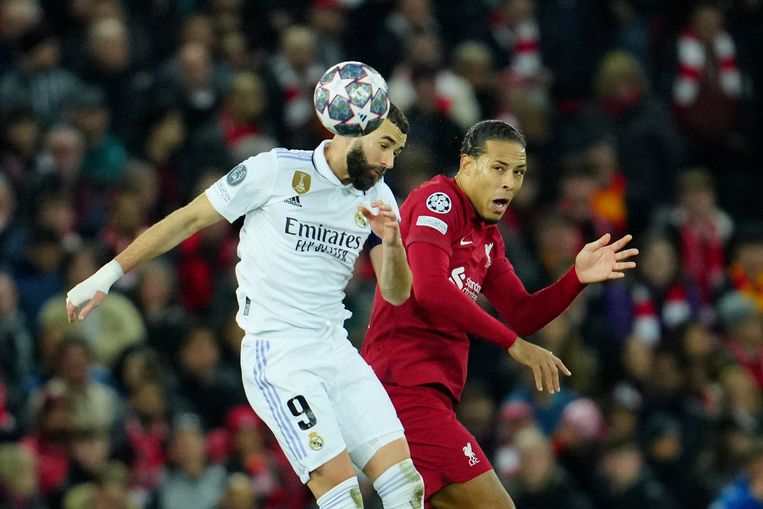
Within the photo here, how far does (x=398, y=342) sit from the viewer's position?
Answer: 8031 millimetres

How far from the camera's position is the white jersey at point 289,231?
761 centimetres

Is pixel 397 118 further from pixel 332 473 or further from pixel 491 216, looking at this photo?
pixel 332 473

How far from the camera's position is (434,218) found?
7777 millimetres

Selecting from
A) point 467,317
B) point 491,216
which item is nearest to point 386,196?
point 491,216

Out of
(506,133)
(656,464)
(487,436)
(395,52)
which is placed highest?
(395,52)

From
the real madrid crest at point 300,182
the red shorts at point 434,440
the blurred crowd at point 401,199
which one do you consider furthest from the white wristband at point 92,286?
the blurred crowd at point 401,199

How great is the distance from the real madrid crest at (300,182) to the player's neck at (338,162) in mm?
147

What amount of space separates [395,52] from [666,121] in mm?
3224

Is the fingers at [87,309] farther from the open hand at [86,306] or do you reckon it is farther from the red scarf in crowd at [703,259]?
the red scarf in crowd at [703,259]

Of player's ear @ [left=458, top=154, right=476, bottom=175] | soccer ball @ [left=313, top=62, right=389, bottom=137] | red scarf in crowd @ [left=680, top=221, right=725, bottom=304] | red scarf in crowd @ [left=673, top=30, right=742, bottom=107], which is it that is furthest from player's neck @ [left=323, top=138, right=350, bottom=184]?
red scarf in crowd @ [left=673, top=30, right=742, bottom=107]

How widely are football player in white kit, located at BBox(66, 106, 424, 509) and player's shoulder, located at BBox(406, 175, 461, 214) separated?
0.27 metres

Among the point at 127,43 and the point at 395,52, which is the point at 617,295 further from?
the point at 127,43

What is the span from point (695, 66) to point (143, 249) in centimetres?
1040

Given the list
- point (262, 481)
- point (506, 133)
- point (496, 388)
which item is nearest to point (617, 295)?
point (496, 388)
